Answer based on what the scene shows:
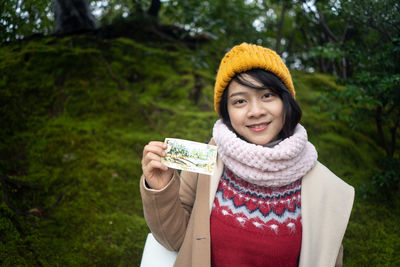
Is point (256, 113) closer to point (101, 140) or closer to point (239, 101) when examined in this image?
point (239, 101)

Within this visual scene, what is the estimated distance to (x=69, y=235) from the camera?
210 centimetres

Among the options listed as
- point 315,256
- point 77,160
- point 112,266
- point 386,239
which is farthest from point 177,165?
point 386,239

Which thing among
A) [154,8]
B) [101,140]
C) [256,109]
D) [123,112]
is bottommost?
[101,140]

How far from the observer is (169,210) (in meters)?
1.47

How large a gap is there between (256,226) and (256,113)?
27.0 inches

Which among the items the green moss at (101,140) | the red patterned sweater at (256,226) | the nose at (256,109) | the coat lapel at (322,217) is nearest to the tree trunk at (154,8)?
the green moss at (101,140)

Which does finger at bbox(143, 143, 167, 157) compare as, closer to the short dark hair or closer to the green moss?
the short dark hair

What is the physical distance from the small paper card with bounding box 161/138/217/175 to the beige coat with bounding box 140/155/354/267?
139 millimetres

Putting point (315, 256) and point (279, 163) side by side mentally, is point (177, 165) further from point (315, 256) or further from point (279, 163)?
point (315, 256)

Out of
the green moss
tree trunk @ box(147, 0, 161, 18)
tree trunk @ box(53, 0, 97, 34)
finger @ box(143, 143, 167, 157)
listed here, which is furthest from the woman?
tree trunk @ box(147, 0, 161, 18)

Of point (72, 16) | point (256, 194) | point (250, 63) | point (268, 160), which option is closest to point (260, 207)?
point (256, 194)

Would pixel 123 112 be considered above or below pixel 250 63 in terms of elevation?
below

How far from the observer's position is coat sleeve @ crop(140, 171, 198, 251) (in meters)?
1.41

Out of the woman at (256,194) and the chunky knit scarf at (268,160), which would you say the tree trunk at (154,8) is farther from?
the chunky knit scarf at (268,160)
